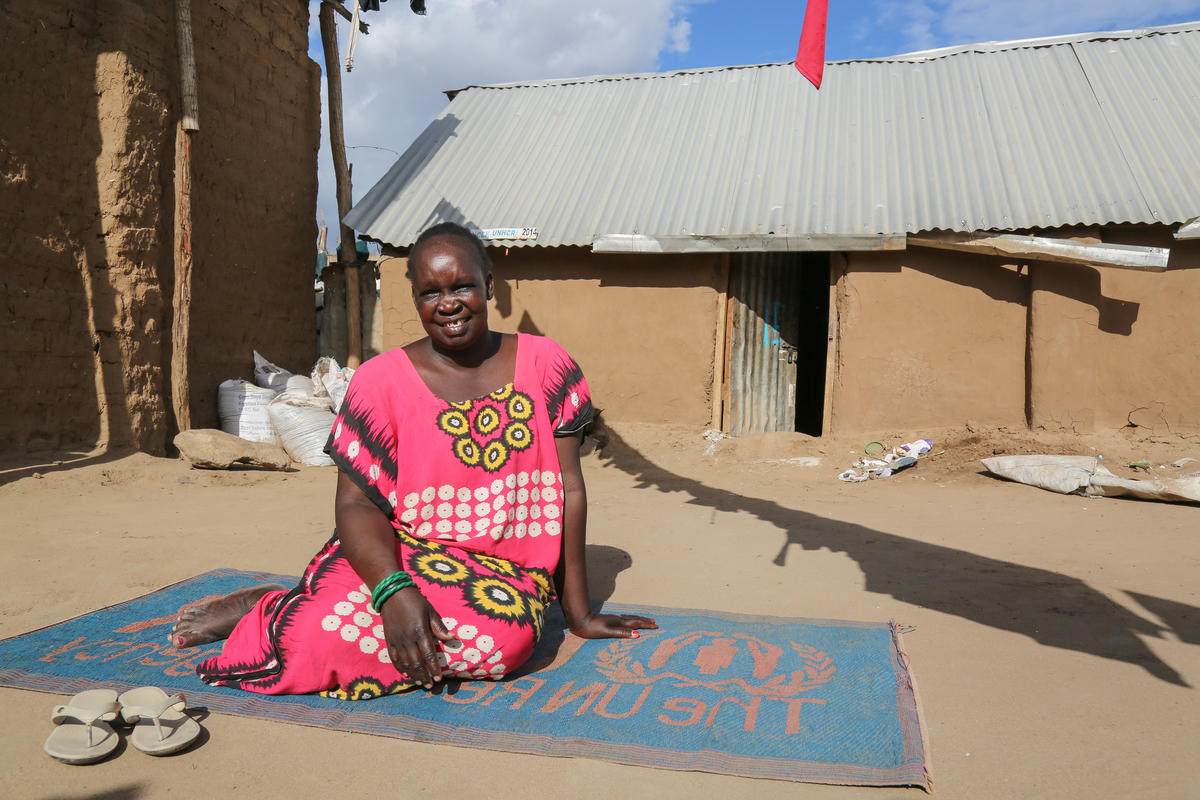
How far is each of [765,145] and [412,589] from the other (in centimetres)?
746

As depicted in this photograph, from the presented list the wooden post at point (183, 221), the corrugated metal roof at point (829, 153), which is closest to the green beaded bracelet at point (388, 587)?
the wooden post at point (183, 221)

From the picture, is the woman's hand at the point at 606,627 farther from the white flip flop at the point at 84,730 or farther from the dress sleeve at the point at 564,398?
the white flip flop at the point at 84,730

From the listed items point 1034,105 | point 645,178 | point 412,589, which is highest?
point 1034,105

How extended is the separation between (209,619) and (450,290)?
1.36m

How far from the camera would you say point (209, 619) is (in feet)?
8.95

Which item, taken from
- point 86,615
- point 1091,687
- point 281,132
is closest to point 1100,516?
point 1091,687

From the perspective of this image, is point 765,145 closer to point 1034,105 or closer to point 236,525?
point 1034,105

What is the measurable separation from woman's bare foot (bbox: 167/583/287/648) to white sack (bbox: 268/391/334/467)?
4.27 m

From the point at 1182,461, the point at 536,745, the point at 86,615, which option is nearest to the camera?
the point at 536,745

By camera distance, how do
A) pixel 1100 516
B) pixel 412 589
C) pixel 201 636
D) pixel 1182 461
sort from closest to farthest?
pixel 412 589, pixel 201 636, pixel 1100 516, pixel 1182 461

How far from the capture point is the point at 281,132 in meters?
8.14

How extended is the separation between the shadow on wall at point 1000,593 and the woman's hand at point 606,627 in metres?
1.23

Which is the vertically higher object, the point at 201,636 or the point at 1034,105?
the point at 1034,105

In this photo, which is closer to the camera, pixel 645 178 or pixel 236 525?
pixel 236 525
